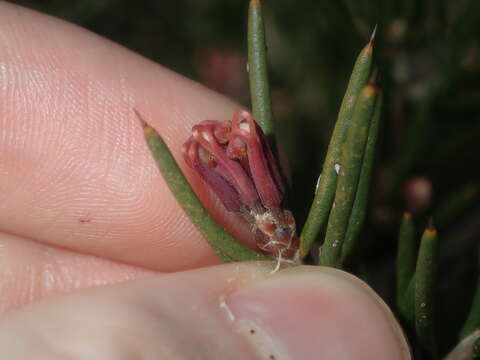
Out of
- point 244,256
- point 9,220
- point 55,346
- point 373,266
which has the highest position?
point 244,256

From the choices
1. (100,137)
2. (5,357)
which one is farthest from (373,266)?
(5,357)

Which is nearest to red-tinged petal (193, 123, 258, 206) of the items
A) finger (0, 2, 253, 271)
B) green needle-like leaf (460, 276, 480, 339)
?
green needle-like leaf (460, 276, 480, 339)

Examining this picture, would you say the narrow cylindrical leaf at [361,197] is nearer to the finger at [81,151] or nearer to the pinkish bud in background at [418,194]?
the finger at [81,151]

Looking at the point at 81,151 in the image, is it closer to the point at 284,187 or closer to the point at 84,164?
Answer: the point at 84,164

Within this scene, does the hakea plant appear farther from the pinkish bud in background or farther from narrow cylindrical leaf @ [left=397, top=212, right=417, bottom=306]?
the pinkish bud in background

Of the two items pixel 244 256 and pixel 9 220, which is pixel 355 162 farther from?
pixel 9 220
